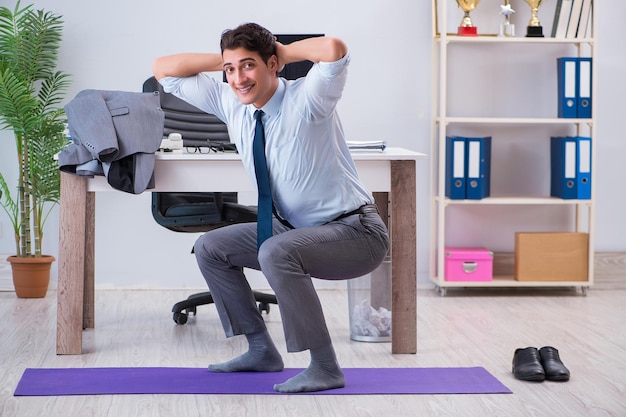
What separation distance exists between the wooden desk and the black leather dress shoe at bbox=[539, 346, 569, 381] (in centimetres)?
50

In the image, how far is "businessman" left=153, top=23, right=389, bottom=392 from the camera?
2.72m

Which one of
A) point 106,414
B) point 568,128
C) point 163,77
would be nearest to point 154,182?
point 163,77

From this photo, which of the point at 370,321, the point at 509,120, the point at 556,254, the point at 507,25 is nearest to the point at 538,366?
the point at 370,321

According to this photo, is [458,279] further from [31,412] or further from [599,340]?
[31,412]

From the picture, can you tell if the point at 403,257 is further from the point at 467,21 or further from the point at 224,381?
the point at 467,21

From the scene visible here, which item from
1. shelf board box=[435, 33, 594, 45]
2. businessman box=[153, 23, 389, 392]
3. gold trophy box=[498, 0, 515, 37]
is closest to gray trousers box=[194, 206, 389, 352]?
businessman box=[153, 23, 389, 392]

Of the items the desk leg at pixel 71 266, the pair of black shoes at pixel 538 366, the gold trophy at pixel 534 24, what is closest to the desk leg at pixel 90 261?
the desk leg at pixel 71 266

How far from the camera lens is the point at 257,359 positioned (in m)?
3.02

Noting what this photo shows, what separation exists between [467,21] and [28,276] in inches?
97.3

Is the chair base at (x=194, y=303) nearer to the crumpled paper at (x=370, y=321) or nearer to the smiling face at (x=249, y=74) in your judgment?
the crumpled paper at (x=370, y=321)

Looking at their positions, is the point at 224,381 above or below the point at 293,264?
below

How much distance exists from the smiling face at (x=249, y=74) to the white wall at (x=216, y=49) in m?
2.08

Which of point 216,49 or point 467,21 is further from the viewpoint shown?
point 216,49

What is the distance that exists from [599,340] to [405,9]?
206 cm
